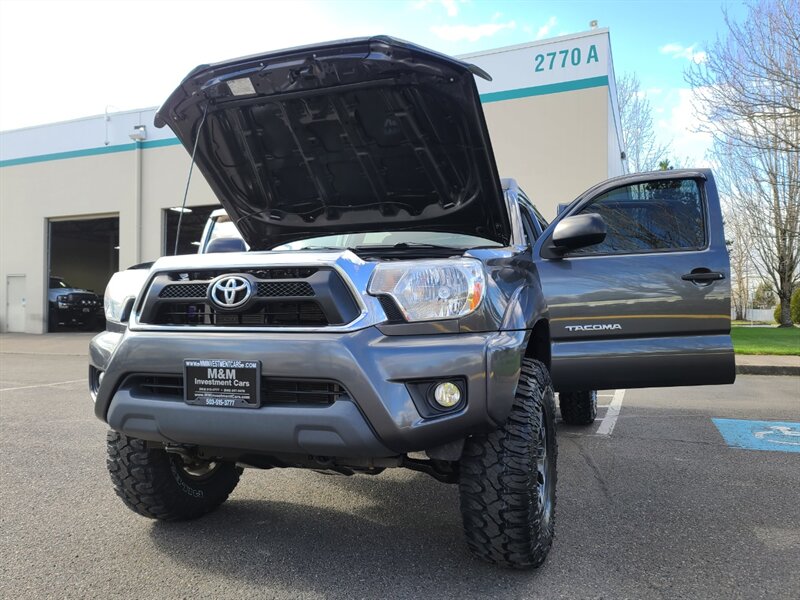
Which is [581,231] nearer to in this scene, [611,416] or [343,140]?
[343,140]

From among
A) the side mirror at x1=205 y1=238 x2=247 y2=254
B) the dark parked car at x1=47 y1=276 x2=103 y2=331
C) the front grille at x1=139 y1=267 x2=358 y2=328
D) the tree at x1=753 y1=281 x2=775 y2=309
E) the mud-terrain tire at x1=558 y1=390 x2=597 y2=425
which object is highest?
the tree at x1=753 y1=281 x2=775 y2=309

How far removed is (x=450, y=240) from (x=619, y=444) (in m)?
2.73

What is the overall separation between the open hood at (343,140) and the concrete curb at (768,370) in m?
8.54

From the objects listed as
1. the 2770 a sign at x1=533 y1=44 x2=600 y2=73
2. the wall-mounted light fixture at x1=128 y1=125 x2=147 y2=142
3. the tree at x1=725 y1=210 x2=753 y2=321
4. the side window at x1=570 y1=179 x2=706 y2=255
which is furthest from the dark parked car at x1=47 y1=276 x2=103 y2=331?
the side window at x1=570 y1=179 x2=706 y2=255

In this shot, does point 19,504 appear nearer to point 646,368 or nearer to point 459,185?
point 459,185

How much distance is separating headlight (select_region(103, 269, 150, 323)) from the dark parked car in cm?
2137

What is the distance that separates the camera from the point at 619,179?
14.2ft

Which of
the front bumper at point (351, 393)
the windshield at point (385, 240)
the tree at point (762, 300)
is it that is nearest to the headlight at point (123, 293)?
the front bumper at point (351, 393)

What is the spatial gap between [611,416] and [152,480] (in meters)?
4.85

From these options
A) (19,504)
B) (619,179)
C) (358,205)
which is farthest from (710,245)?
(19,504)

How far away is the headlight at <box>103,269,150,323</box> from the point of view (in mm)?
2672

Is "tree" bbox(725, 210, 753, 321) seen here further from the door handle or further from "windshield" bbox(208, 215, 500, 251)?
"windshield" bbox(208, 215, 500, 251)

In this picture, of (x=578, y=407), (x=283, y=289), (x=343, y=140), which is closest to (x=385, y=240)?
(x=343, y=140)

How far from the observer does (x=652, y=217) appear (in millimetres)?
4352
